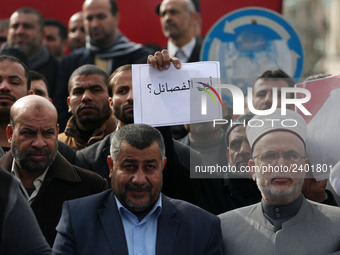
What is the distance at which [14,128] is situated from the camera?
553 cm

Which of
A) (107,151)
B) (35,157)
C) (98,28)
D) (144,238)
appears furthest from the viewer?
(98,28)

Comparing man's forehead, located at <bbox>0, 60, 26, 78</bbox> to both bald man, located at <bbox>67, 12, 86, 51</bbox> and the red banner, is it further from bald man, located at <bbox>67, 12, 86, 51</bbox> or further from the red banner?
the red banner

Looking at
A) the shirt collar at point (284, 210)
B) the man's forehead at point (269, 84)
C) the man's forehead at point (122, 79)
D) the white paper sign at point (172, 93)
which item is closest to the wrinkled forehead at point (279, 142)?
the shirt collar at point (284, 210)

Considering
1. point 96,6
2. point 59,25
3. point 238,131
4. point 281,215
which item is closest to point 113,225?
point 281,215

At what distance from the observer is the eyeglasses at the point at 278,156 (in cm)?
512

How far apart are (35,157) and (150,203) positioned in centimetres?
86

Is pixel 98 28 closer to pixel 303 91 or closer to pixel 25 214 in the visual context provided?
pixel 303 91

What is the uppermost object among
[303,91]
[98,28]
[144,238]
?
[98,28]

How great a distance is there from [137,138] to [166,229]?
0.55 meters

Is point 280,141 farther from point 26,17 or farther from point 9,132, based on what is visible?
point 26,17

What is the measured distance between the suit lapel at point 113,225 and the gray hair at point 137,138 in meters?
0.27

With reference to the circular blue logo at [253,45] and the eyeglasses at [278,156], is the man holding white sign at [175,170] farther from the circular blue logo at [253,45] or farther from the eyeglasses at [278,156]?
the circular blue logo at [253,45]

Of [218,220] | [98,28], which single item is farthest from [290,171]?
[98,28]

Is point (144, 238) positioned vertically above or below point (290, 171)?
below
